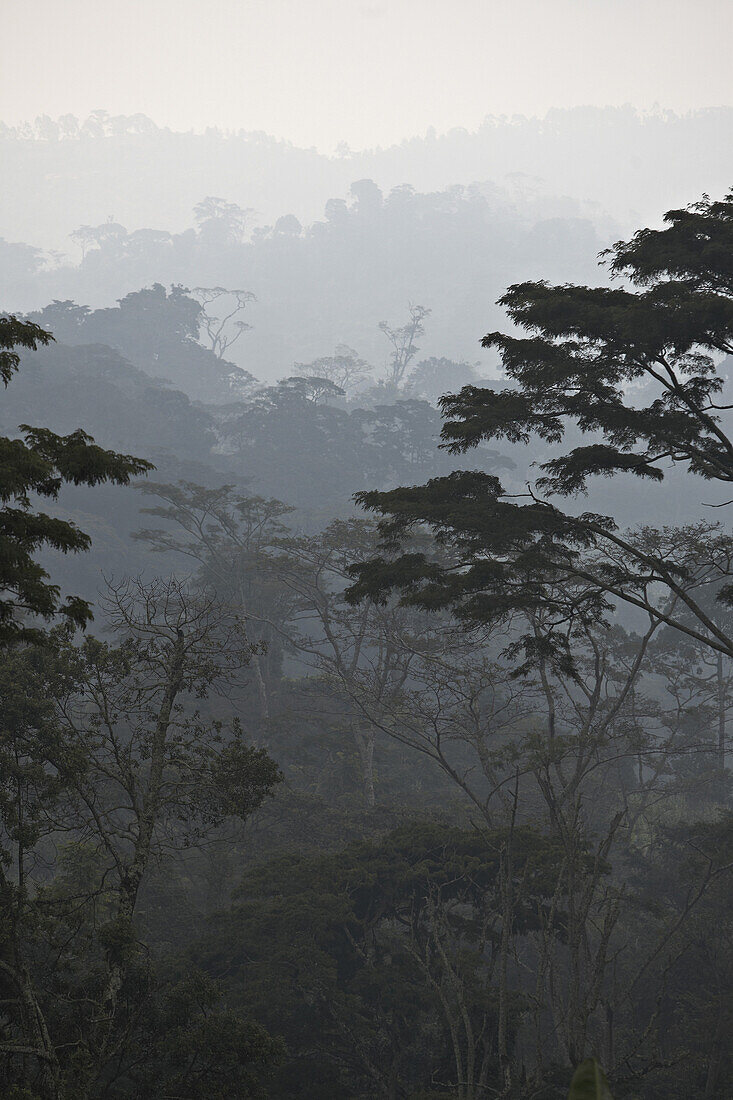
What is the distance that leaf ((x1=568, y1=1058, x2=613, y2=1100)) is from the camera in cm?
218

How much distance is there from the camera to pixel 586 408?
10.2 m

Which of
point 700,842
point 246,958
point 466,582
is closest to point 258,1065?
point 246,958

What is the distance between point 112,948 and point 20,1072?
1304 millimetres

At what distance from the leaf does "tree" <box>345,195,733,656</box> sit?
750 cm

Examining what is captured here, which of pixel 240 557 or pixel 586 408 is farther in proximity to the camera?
pixel 240 557

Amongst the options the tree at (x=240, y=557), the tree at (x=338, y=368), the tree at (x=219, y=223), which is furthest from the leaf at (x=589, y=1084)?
the tree at (x=219, y=223)

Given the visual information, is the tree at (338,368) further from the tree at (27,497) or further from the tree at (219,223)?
the tree at (27,497)

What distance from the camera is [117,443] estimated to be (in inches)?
1850

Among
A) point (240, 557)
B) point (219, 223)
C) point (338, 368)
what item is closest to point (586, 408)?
point (240, 557)

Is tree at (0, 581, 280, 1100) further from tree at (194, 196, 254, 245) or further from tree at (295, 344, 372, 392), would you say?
tree at (194, 196, 254, 245)

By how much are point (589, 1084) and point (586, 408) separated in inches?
350

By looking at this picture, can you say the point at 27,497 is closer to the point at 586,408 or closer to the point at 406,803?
the point at 586,408

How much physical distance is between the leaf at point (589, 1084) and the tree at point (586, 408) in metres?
7.50

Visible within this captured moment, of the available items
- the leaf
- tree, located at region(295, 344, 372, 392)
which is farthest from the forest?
tree, located at region(295, 344, 372, 392)
